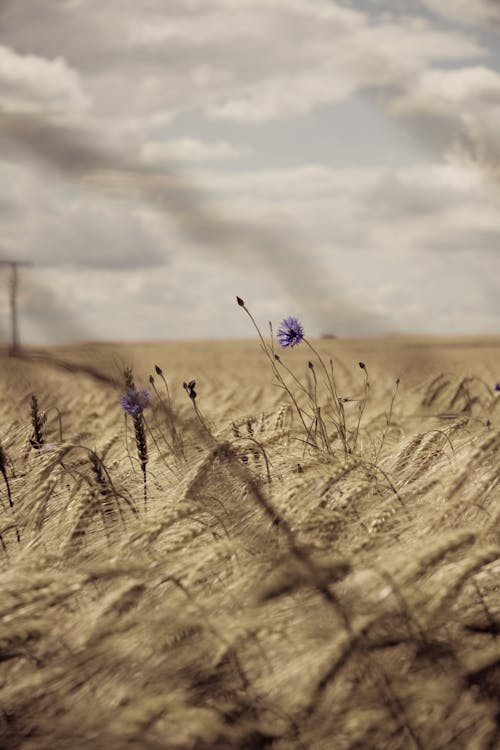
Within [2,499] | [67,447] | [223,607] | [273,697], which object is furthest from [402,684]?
[2,499]

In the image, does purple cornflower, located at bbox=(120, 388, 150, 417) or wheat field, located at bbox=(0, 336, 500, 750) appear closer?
wheat field, located at bbox=(0, 336, 500, 750)

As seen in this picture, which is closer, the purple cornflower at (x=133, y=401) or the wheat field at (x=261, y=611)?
the wheat field at (x=261, y=611)

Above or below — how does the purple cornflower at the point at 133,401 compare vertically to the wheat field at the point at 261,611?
above

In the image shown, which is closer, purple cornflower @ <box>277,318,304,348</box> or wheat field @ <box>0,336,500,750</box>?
wheat field @ <box>0,336,500,750</box>

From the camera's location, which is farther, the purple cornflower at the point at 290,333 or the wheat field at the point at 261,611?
the purple cornflower at the point at 290,333

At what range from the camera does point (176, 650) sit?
1877 millimetres

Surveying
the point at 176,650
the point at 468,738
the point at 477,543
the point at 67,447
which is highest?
the point at 67,447

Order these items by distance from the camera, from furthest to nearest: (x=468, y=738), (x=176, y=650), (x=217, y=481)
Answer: (x=217, y=481)
(x=176, y=650)
(x=468, y=738)

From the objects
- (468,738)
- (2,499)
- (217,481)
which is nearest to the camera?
(468,738)

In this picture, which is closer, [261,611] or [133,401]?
[261,611]

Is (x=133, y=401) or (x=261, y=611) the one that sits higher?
(x=133, y=401)

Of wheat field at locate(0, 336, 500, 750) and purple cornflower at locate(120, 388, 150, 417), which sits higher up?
purple cornflower at locate(120, 388, 150, 417)

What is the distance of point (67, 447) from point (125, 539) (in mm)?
595

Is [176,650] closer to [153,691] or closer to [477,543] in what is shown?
[153,691]
